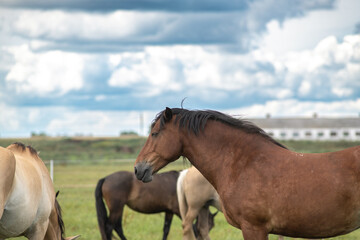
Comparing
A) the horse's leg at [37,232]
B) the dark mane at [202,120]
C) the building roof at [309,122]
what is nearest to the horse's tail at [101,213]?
the horse's leg at [37,232]

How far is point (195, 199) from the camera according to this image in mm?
9664

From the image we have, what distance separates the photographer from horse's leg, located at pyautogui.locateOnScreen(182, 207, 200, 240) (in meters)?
9.48

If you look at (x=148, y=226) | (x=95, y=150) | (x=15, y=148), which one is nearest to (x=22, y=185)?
(x=15, y=148)

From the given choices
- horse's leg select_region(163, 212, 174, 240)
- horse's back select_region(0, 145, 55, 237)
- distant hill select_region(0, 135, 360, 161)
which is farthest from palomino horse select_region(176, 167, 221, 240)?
distant hill select_region(0, 135, 360, 161)

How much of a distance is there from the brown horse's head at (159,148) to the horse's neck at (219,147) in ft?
0.56

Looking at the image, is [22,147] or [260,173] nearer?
[260,173]

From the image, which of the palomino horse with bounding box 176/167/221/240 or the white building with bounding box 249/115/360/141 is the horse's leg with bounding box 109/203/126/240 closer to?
the palomino horse with bounding box 176/167/221/240

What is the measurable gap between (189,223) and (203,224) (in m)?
0.46

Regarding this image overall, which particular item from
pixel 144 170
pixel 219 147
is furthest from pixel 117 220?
pixel 219 147

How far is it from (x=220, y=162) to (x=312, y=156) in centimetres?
97

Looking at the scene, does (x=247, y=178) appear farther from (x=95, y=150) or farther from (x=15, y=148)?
(x=95, y=150)

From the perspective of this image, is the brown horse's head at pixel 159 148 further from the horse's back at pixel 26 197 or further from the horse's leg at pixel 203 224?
the horse's leg at pixel 203 224

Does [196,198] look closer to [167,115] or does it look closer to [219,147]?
[219,147]

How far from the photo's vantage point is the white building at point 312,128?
83.4m
